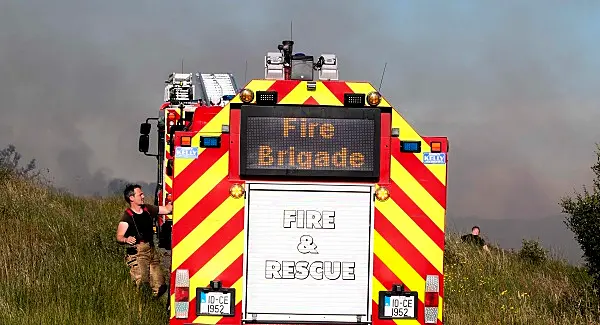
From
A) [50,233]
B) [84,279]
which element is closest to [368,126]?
[84,279]

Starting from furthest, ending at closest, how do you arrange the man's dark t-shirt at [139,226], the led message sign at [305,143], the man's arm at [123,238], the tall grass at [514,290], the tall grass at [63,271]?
the tall grass at [514,290] → the man's dark t-shirt at [139,226] → the man's arm at [123,238] → the tall grass at [63,271] → the led message sign at [305,143]

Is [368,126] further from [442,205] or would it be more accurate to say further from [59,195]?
[59,195]

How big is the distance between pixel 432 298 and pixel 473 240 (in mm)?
12130

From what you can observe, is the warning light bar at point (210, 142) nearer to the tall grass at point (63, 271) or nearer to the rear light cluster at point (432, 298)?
the rear light cluster at point (432, 298)

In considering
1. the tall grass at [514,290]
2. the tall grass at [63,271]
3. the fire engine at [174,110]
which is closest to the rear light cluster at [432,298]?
the tall grass at [514,290]

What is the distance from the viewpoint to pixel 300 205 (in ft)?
22.3

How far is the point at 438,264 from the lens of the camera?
7000 millimetres

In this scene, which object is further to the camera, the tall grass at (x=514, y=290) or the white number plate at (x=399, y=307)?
the tall grass at (x=514, y=290)

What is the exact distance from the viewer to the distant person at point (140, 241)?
35.1 ft

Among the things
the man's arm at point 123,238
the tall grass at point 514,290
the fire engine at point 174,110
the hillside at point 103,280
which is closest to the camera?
the hillside at point 103,280

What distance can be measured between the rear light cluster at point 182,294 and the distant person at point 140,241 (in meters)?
3.88

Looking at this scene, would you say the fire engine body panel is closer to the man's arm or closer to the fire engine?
the fire engine

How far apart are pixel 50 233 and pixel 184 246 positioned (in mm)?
8065

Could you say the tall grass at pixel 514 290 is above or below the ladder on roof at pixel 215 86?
below
